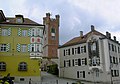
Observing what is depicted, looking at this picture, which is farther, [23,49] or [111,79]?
[111,79]

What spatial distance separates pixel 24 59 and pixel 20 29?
584 cm

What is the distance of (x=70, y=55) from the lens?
51.7 meters

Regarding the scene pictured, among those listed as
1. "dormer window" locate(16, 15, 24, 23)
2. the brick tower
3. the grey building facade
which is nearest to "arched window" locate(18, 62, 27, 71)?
"dormer window" locate(16, 15, 24, 23)

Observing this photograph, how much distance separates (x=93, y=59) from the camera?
46594mm

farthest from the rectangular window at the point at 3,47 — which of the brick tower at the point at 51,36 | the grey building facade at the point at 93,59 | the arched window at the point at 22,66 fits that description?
the brick tower at the point at 51,36

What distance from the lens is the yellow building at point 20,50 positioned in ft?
131

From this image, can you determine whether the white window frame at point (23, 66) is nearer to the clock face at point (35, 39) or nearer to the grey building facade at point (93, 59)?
the clock face at point (35, 39)

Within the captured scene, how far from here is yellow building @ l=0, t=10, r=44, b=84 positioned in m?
39.8

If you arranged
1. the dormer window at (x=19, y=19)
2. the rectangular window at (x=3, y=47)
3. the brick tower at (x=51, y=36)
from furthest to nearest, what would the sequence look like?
the brick tower at (x=51, y=36) < the dormer window at (x=19, y=19) < the rectangular window at (x=3, y=47)

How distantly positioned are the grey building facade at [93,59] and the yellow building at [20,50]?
1195 centimetres

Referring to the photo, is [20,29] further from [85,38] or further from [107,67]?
[107,67]

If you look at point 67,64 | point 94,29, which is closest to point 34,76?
point 67,64

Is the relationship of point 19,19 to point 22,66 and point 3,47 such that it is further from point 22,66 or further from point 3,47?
point 22,66

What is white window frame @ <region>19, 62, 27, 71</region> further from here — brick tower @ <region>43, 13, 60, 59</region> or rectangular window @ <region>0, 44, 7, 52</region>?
brick tower @ <region>43, 13, 60, 59</region>
